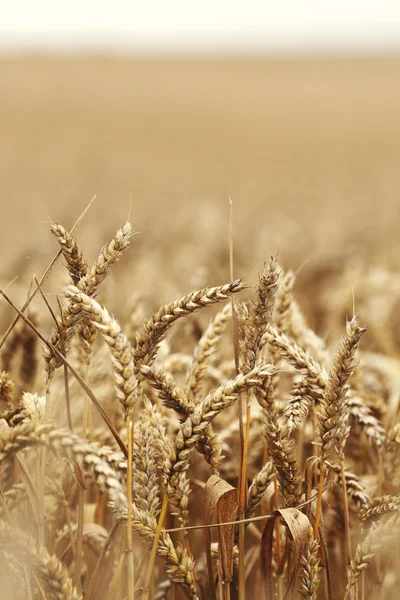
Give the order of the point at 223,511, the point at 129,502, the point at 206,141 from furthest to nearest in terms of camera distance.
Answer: the point at 206,141 < the point at 223,511 < the point at 129,502

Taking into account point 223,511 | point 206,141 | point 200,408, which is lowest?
point 223,511

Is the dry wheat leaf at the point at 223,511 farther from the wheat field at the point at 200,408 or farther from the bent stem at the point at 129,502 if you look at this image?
the bent stem at the point at 129,502

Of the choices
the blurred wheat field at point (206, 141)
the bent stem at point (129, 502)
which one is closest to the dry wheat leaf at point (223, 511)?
the bent stem at point (129, 502)

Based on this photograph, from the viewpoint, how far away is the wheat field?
3.03ft

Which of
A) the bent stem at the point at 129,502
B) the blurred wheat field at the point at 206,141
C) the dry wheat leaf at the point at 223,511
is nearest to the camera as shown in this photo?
the bent stem at the point at 129,502

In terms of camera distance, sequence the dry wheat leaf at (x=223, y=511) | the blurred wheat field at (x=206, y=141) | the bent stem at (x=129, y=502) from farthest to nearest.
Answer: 1. the blurred wheat field at (x=206, y=141)
2. the dry wheat leaf at (x=223, y=511)
3. the bent stem at (x=129, y=502)

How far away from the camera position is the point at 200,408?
0.89 metres

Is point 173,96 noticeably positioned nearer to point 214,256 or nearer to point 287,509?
point 214,256

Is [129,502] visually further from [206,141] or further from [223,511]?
[206,141]

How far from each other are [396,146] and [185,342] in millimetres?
20507

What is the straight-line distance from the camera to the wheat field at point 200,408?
924 millimetres

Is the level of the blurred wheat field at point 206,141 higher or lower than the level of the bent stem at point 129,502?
higher

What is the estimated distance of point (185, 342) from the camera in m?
2.27

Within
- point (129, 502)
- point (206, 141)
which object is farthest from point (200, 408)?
point (206, 141)
